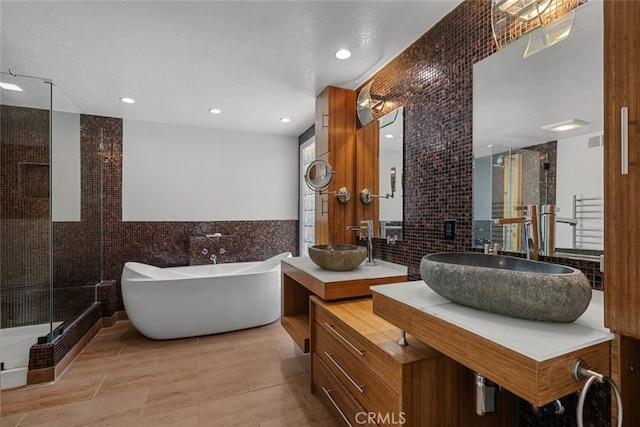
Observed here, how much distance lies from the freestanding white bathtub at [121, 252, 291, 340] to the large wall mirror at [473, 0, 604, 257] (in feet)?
7.69

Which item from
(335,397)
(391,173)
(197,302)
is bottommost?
(335,397)

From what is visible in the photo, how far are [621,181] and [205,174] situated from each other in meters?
3.92

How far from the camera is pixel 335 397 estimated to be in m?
1.59

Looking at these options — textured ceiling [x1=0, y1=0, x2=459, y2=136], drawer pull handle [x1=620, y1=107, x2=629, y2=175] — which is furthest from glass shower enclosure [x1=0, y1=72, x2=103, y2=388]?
drawer pull handle [x1=620, y1=107, x2=629, y2=175]

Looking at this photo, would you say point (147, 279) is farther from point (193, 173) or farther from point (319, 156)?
point (319, 156)

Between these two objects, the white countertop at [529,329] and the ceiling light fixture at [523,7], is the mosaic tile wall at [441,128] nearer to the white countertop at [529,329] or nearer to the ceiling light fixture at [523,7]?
the ceiling light fixture at [523,7]

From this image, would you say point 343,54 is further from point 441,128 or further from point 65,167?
point 65,167

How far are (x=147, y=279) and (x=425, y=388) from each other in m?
2.72

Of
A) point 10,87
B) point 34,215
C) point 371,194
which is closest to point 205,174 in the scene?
point 34,215

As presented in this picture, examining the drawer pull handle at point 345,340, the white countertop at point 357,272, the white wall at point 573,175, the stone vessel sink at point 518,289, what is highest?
the white wall at point 573,175

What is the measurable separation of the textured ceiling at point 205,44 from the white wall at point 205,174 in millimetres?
779

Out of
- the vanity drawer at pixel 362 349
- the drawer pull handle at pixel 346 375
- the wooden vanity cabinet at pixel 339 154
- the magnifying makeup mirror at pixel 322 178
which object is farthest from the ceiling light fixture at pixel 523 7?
the drawer pull handle at pixel 346 375

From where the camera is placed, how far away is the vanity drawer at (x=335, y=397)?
139 centimetres

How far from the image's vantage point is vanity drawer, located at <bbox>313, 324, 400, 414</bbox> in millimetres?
1159
